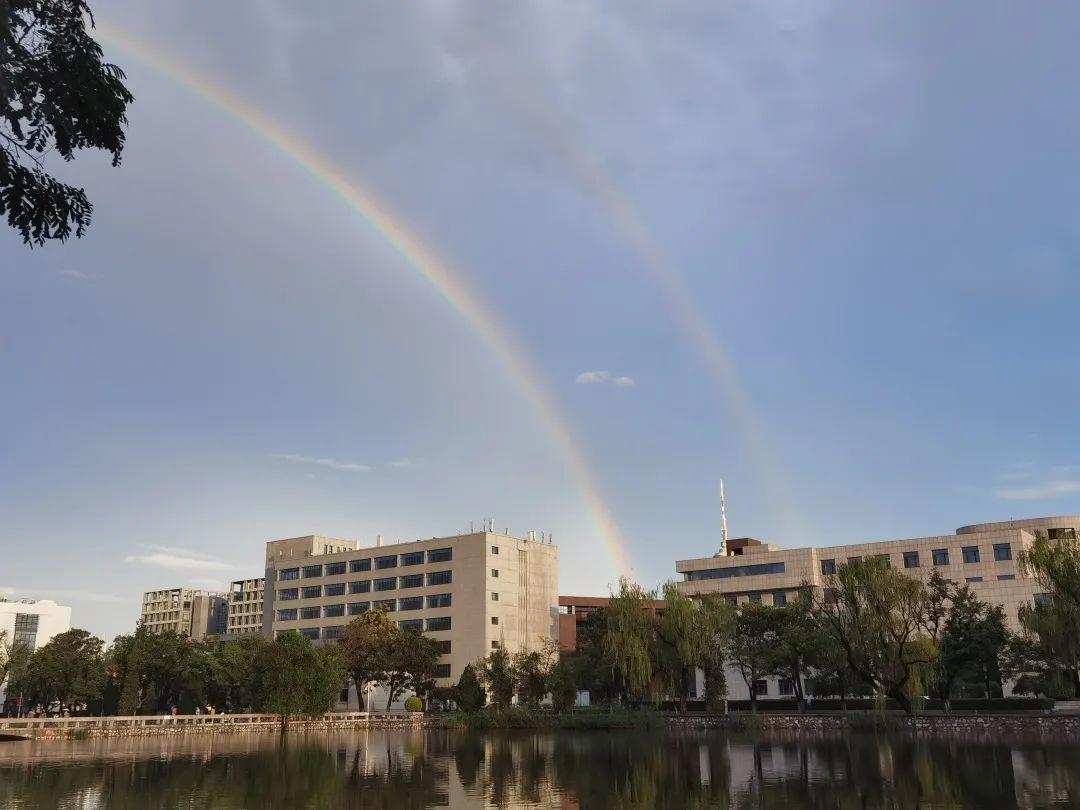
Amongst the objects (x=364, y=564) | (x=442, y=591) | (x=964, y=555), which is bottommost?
(x=442, y=591)

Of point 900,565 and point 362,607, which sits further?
point 362,607

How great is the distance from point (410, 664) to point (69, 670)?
30014mm

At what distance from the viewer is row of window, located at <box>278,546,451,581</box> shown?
362ft

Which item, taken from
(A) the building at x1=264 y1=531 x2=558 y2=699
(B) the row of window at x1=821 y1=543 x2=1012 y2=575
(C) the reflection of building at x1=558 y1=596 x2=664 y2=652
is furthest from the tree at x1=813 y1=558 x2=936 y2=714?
(C) the reflection of building at x1=558 y1=596 x2=664 y2=652

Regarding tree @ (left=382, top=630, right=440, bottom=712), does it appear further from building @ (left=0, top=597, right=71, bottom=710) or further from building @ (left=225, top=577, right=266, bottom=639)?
building @ (left=225, top=577, right=266, bottom=639)

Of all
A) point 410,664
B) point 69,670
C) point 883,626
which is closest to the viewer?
point 883,626

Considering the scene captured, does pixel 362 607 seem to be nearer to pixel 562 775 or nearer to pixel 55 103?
pixel 562 775

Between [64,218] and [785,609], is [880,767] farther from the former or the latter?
[785,609]

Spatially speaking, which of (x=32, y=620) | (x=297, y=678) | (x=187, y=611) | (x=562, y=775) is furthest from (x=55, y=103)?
(x=187, y=611)

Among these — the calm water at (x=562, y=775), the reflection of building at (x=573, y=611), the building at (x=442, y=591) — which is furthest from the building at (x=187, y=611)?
the calm water at (x=562, y=775)

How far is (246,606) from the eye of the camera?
186 metres

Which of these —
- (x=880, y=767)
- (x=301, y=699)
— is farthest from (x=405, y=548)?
(x=880, y=767)

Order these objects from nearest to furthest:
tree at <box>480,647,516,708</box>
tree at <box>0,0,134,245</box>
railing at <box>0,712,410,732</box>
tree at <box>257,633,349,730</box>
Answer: tree at <box>0,0,134,245</box>
railing at <box>0,712,410,732</box>
tree at <box>257,633,349,730</box>
tree at <box>480,647,516,708</box>

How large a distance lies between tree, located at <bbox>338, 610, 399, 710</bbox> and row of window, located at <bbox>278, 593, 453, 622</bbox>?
997cm
